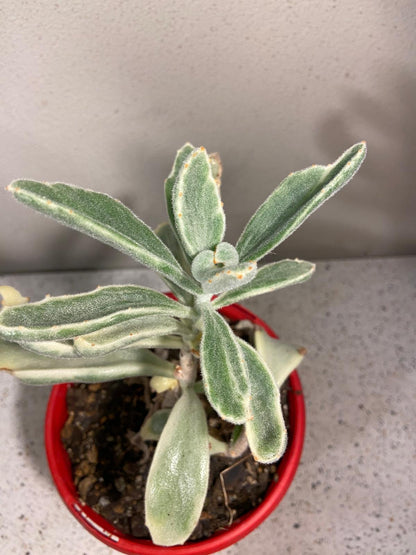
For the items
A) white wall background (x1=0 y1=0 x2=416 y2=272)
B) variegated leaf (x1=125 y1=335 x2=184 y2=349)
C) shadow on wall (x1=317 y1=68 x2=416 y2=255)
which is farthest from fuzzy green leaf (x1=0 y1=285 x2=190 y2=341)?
shadow on wall (x1=317 y1=68 x2=416 y2=255)

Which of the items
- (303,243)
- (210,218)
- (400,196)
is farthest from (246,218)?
(210,218)

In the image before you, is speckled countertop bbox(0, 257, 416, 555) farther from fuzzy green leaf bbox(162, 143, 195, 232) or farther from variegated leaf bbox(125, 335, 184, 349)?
fuzzy green leaf bbox(162, 143, 195, 232)

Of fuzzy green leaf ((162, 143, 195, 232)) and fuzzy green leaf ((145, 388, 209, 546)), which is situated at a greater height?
fuzzy green leaf ((162, 143, 195, 232))

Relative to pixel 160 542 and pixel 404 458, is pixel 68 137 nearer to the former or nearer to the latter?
pixel 160 542

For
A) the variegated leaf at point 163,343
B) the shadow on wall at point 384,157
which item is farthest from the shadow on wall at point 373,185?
the variegated leaf at point 163,343

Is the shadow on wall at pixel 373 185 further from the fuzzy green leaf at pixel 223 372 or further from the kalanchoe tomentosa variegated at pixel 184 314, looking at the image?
the fuzzy green leaf at pixel 223 372

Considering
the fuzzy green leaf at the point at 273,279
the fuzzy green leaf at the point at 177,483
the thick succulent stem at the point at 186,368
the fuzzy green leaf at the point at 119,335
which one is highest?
the fuzzy green leaf at the point at 119,335
